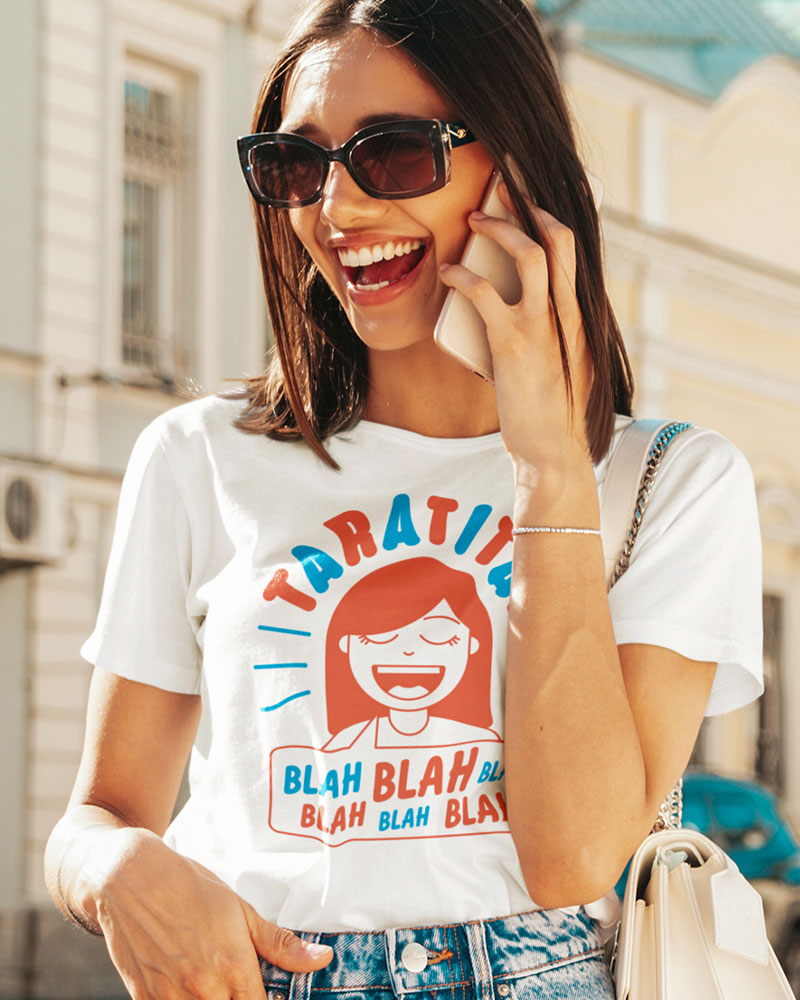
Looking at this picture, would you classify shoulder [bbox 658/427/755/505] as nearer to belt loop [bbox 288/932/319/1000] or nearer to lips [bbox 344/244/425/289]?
lips [bbox 344/244/425/289]

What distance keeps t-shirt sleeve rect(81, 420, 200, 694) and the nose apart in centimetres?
38

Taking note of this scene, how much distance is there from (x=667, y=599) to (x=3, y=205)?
10559 mm

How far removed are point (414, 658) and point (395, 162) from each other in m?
0.59

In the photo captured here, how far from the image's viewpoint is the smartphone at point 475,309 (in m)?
1.99

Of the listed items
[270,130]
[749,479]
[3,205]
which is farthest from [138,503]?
[3,205]

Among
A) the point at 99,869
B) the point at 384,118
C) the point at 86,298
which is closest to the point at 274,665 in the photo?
the point at 99,869

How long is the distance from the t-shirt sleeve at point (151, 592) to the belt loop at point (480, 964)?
0.49 meters

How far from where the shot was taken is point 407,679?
6.25 feet

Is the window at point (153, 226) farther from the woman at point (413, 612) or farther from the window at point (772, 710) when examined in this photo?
the woman at point (413, 612)

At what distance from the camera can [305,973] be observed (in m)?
1.79

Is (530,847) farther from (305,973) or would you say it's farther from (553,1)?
(553,1)

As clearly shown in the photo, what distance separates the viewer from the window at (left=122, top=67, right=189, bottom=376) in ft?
42.4

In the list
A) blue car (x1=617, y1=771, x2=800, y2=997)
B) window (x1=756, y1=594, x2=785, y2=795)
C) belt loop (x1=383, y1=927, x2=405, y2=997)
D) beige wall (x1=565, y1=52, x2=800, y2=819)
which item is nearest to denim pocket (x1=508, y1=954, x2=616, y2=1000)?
belt loop (x1=383, y1=927, x2=405, y2=997)

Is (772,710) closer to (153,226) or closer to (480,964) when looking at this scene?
(153,226)
